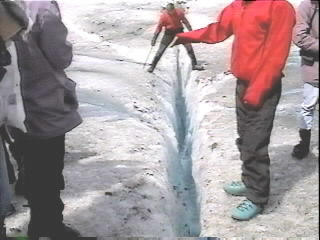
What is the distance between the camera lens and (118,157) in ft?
17.6

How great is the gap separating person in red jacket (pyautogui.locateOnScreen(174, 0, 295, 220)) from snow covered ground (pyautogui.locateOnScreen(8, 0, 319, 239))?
28 centimetres

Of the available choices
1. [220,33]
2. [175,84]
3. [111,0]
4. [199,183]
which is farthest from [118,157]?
[111,0]

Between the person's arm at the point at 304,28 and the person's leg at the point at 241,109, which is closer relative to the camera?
the person's leg at the point at 241,109

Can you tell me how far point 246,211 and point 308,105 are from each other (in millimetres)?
1022

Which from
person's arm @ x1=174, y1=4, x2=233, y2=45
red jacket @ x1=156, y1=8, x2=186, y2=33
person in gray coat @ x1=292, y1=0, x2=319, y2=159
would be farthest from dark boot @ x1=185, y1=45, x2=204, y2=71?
person's arm @ x1=174, y1=4, x2=233, y2=45

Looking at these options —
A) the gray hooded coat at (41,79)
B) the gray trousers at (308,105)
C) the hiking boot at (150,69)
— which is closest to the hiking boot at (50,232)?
the gray hooded coat at (41,79)

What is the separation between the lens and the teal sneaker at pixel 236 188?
14.1ft

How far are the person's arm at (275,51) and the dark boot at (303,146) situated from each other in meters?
1.57

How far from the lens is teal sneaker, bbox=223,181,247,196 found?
430 centimetres

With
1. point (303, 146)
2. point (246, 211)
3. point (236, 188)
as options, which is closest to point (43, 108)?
point (246, 211)

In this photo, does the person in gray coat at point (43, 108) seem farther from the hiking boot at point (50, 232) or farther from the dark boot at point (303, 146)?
the dark boot at point (303, 146)

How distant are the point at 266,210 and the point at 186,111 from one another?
384cm

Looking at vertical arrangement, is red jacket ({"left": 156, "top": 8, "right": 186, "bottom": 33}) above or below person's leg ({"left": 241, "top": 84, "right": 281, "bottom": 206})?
below

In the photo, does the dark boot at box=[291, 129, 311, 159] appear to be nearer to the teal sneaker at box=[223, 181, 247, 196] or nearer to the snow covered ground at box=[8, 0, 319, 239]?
the snow covered ground at box=[8, 0, 319, 239]
